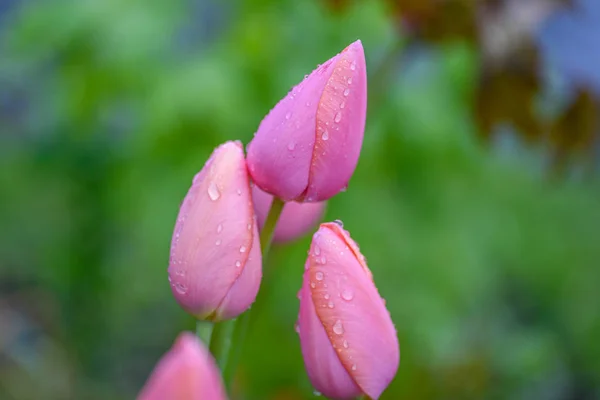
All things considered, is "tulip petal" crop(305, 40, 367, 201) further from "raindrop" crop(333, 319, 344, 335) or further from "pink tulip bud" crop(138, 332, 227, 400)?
"pink tulip bud" crop(138, 332, 227, 400)

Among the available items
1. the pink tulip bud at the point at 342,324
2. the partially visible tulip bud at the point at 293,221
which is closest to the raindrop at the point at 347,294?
the pink tulip bud at the point at 342,324

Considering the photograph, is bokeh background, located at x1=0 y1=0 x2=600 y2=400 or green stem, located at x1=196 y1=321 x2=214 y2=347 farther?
bokeh background, located at x1=0 y1=0 x2=600 y2=400

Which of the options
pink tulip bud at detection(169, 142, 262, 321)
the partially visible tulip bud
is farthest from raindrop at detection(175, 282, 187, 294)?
the partially visible tulip bud

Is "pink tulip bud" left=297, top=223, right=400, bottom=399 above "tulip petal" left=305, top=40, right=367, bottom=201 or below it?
below

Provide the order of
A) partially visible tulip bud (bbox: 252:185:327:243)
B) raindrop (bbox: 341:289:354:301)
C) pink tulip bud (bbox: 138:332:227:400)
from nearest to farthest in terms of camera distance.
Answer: pink tulip bud (bbox: 138:332:227:400) → raindrop (bbox: 341:289:354:301) → partially visible tulip bud (bbox: 252:185:327:243)

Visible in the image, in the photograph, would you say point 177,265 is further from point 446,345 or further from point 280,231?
point 446,345

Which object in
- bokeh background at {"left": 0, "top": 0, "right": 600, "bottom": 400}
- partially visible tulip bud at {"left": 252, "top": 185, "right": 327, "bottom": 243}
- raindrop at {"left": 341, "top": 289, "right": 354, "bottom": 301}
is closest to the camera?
raindrop at {"left": 341, "top": 289, "right": 354, "bottom": 301}

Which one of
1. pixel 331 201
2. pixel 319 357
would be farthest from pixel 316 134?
pixel 331 201
